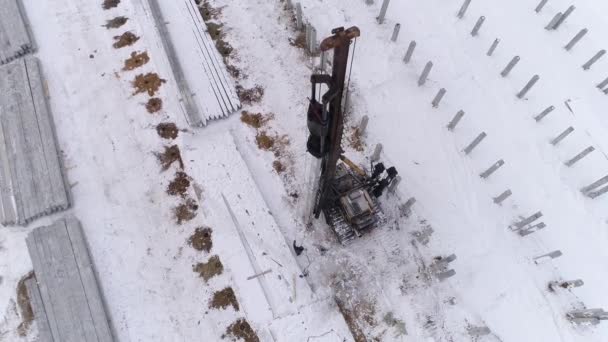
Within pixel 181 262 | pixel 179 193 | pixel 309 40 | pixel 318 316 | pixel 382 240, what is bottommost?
pixel 318 316

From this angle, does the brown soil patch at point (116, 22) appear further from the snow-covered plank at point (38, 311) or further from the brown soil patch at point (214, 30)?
the snow-covered plank at point (38, 311)

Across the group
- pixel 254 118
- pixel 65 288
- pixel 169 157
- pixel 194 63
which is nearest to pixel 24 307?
pixel 65 288

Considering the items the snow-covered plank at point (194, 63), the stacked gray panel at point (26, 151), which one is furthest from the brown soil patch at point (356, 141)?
the stacked gray panel at point (26, 151)

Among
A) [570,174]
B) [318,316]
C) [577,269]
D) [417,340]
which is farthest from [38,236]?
[570,174]

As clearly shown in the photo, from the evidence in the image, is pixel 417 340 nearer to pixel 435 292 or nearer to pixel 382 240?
pixel 435 292

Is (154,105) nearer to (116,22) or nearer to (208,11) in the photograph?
(116,22)

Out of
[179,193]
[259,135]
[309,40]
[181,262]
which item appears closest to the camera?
[181,262]

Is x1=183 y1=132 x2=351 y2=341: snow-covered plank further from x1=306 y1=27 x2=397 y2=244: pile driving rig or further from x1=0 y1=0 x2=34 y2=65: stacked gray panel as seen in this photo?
x1=0 y1=0 x2=34 y2=65: stacked gray panel
